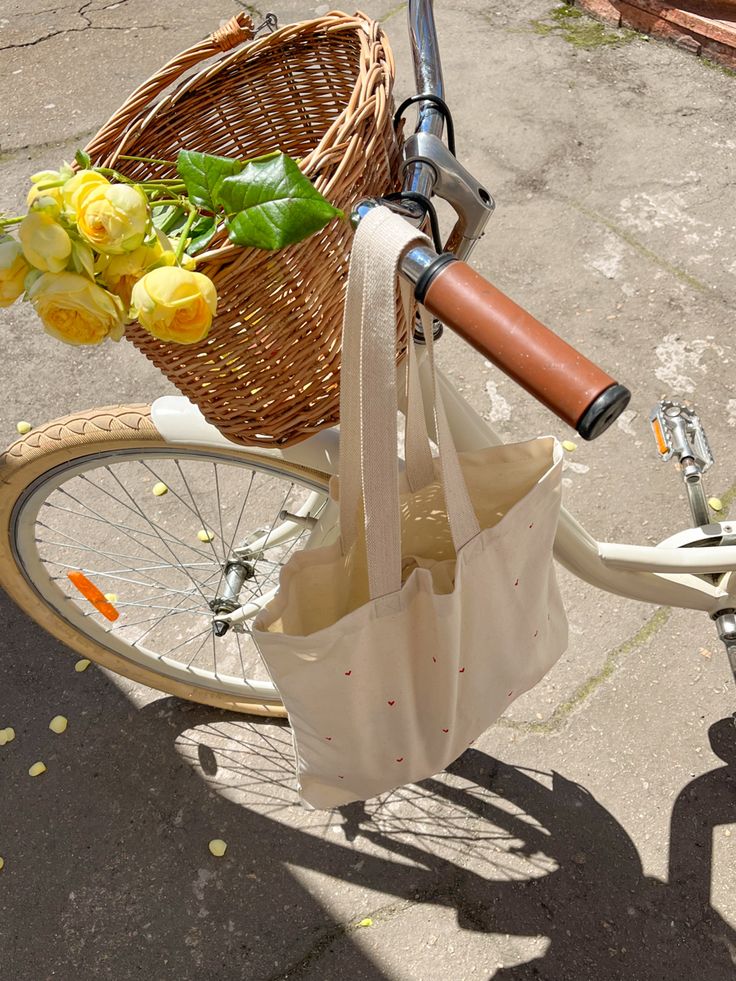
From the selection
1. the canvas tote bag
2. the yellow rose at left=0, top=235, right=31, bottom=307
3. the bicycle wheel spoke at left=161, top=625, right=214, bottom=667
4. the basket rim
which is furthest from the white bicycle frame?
the bicycle wheel spoke at left=161, top=625, right=214, bottom=667

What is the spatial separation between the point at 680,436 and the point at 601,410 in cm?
112

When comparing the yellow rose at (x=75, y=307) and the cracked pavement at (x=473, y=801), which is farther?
the cracked pavement at (x=473, y=801)

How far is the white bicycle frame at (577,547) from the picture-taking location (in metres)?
1.23

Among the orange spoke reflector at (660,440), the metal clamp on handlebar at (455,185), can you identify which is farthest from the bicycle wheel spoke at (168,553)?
the orange spoke reflector at (660,440)

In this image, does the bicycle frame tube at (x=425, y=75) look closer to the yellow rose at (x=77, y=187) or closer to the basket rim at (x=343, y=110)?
the basket rim at (x=343, y=110)

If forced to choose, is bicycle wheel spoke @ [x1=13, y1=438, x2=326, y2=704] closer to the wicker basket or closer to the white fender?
the white fender

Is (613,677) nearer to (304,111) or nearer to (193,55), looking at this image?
(304,111)

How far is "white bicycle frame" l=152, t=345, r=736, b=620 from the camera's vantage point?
123cm

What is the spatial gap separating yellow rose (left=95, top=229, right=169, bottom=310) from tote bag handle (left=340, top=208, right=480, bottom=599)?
0.17 m

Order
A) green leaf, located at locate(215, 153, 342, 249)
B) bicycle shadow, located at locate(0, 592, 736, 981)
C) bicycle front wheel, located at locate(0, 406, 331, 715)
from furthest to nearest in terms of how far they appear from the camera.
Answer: bicycle shadow, located at locate(0, 592, 736, 981)
bicycle front wheel, located at locate(0, 406, 331, 715)
green leaf, located at locate(215, 153, 342, 249)

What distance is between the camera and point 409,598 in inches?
39.7

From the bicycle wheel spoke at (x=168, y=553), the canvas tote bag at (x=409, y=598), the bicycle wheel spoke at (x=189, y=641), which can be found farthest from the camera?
the bicycle wheel spoke at (x=189, y=641)

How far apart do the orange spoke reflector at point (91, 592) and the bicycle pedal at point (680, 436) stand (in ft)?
3.59

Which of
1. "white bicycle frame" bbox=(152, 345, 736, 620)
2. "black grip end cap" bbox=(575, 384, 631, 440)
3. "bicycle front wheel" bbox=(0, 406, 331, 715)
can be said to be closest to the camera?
"black grip end cap" bbox=(575, 384, 631, 440)
